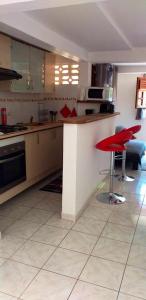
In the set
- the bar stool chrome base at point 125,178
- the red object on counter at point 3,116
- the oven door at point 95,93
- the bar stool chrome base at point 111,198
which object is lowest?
the bar stool chrome base at point 111,198

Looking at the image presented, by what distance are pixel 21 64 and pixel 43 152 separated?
129 centimetres

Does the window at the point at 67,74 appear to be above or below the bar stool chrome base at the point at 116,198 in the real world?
above

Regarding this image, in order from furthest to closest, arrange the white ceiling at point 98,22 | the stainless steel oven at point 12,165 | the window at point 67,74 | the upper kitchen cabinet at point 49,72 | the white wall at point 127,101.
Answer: the white wall at point 127,101 < the window at point 67,74 < the upper kitchen cabinet at point 49,72 < the stainless steel oven at point 12,165 < the white ceiling at point 98,22

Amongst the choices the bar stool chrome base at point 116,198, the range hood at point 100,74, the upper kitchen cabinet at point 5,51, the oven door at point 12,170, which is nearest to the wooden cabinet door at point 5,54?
the upper kitchen cabinet at point 5,51

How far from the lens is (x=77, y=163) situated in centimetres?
258

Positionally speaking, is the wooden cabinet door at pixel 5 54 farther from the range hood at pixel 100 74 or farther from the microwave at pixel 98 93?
the range hood at pixel 100 74

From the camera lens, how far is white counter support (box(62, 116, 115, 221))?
2514mm

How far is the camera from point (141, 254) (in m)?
2.10

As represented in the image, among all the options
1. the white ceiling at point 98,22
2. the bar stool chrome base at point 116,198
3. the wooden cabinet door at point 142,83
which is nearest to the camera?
the white ceiling at point 98,22

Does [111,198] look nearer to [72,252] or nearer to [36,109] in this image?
[72,252]

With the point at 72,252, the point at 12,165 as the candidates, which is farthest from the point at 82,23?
the point at 72,252

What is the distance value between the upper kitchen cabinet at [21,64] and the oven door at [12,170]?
999 mm

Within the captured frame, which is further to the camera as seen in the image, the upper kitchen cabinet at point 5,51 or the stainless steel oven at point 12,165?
the upper kitchen cabinet at point 5,51

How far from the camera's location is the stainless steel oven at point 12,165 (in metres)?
2.78
